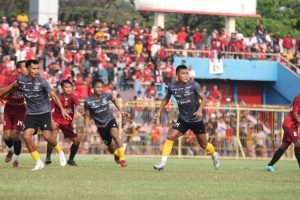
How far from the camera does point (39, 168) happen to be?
1788 cm

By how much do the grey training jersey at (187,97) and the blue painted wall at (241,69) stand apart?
70.1 feet

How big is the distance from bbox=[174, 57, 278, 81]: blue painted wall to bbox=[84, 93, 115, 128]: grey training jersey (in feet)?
66.6

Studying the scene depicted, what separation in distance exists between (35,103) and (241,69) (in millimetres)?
25497

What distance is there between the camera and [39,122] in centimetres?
1823

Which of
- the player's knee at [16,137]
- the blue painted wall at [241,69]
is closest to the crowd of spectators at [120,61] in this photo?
the blue painted wall at [241,69]

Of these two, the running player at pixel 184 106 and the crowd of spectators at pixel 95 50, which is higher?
the crowd of spectators at pixel 95 50

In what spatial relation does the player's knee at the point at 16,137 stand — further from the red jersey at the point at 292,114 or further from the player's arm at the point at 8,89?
the red jersey at the point at 292,114

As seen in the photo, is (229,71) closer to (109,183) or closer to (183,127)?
(183,127)

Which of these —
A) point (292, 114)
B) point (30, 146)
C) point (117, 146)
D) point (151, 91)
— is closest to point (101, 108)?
point (117, 146)

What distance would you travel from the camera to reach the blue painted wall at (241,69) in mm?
41562

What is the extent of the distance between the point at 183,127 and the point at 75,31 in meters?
16.9

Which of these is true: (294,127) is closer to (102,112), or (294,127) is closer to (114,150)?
(114,150)

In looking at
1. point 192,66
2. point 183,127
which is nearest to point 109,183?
point 183,127

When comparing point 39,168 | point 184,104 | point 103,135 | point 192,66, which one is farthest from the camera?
point 192,66
